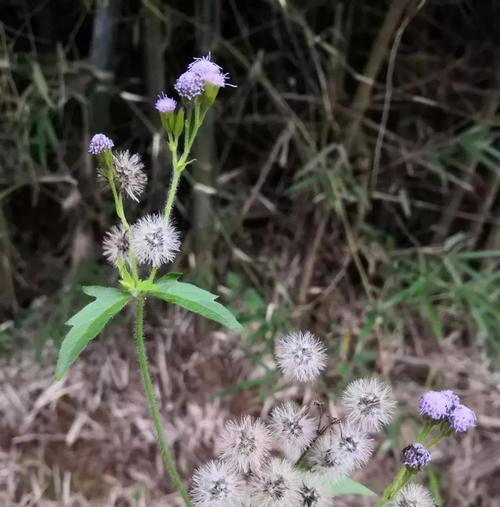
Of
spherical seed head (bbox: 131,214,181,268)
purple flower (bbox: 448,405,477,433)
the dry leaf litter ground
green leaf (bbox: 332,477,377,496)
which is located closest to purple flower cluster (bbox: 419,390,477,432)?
purple flower (bbox: 448,405,477,433)

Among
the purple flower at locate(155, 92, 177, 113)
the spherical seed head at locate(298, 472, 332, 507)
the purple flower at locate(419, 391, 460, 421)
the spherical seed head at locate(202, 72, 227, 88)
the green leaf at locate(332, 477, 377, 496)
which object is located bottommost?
the spherical seed head at locate(298, 472, 332, 507)

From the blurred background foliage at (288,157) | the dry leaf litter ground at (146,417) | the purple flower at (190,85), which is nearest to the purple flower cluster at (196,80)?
the purple flower at (190,85)

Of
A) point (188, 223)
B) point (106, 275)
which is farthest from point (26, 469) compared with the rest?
point (188, 223)

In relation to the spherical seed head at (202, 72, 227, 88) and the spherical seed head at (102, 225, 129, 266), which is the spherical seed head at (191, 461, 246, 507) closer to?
the spherical seed head at (102, 225, 129, 266)

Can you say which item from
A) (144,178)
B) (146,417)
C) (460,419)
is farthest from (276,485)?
(146,417)

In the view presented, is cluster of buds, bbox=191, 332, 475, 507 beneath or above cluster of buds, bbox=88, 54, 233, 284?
beneath

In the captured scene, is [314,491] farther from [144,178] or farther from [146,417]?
[146,417]
